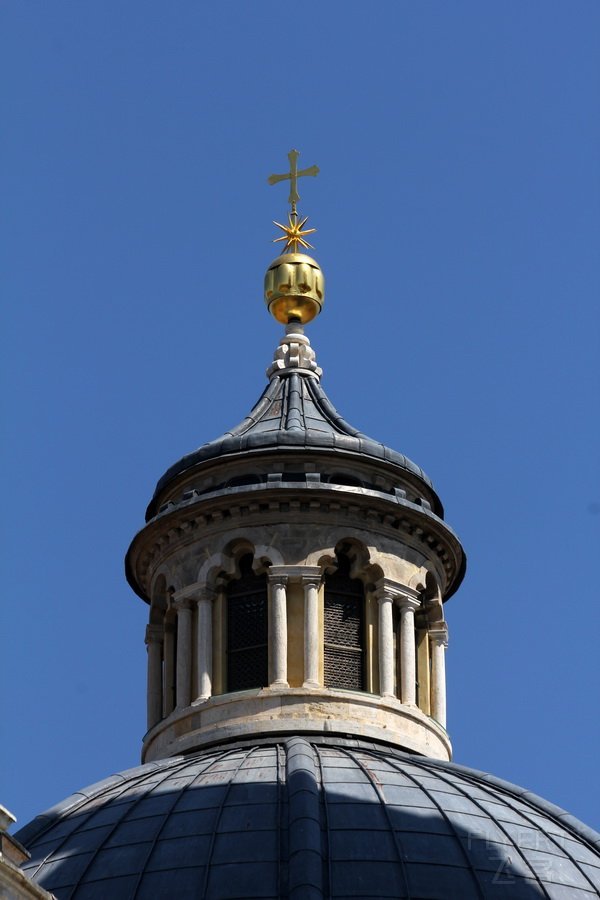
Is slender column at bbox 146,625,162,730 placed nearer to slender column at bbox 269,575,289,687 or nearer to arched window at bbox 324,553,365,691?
slender column at bbox 269,575,289,687

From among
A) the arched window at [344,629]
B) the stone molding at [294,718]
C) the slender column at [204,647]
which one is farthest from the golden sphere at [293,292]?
Answer: the stone molding at [294,718]

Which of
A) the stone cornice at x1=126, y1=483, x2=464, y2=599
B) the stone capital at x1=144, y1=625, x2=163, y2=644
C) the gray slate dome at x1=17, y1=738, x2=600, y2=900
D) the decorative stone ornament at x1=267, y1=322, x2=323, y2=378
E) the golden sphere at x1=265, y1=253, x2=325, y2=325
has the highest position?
the golden sphere at x1=265, y1=253, x2=325, y2=325

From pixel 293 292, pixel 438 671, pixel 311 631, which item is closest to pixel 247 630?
pixel 311 631

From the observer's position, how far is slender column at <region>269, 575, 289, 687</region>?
163 ft

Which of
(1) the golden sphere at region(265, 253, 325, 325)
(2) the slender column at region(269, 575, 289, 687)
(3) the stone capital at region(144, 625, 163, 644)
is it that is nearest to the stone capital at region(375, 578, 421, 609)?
(2) the slender column at region(269, 575, 289, 687)

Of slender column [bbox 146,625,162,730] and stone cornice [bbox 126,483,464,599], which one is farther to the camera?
slender column [bbox 146,625,162,730]

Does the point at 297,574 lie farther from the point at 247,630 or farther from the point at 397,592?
the point at 397,592

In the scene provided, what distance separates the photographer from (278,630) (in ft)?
164

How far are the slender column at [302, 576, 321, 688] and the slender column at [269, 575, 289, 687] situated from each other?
0.33 m

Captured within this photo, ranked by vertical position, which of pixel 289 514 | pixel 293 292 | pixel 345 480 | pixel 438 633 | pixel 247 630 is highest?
pixel 293 292

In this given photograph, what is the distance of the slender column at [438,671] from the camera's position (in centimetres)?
5169

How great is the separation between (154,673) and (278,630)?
133 inches

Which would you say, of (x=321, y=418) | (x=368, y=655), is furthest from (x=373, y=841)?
(x=321, y=418)

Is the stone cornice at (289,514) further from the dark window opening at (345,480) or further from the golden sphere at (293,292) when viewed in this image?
the golden sphere at (293,292)
